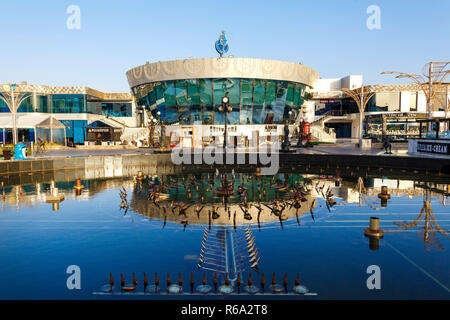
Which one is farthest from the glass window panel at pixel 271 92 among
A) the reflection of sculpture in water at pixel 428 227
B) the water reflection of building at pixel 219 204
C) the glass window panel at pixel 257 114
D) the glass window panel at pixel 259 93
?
the reflection of sculpture in water at pixel 428 227

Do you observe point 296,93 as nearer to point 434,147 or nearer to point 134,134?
point 134,134

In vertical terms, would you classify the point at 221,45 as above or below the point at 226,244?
above

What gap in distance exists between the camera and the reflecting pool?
360 inches

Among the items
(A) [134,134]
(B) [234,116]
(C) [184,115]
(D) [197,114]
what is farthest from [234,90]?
(A) [134,134]

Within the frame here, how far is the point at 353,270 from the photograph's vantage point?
10211 mm

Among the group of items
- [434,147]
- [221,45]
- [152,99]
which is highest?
[221,45]

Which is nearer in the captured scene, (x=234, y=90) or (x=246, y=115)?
(x=234, y=90)

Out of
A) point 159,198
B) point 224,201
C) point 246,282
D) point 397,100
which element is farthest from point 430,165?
point 397,100

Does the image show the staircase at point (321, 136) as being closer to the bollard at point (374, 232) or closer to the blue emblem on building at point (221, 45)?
the blue emblem on building at point (221, 45)

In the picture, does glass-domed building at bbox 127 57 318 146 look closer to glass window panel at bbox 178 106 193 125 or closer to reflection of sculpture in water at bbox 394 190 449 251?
glass window panel at bbox 178 106 193 125

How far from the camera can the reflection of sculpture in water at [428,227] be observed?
493 inches

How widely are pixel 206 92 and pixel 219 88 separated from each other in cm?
255

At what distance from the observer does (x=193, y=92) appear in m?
63.2
